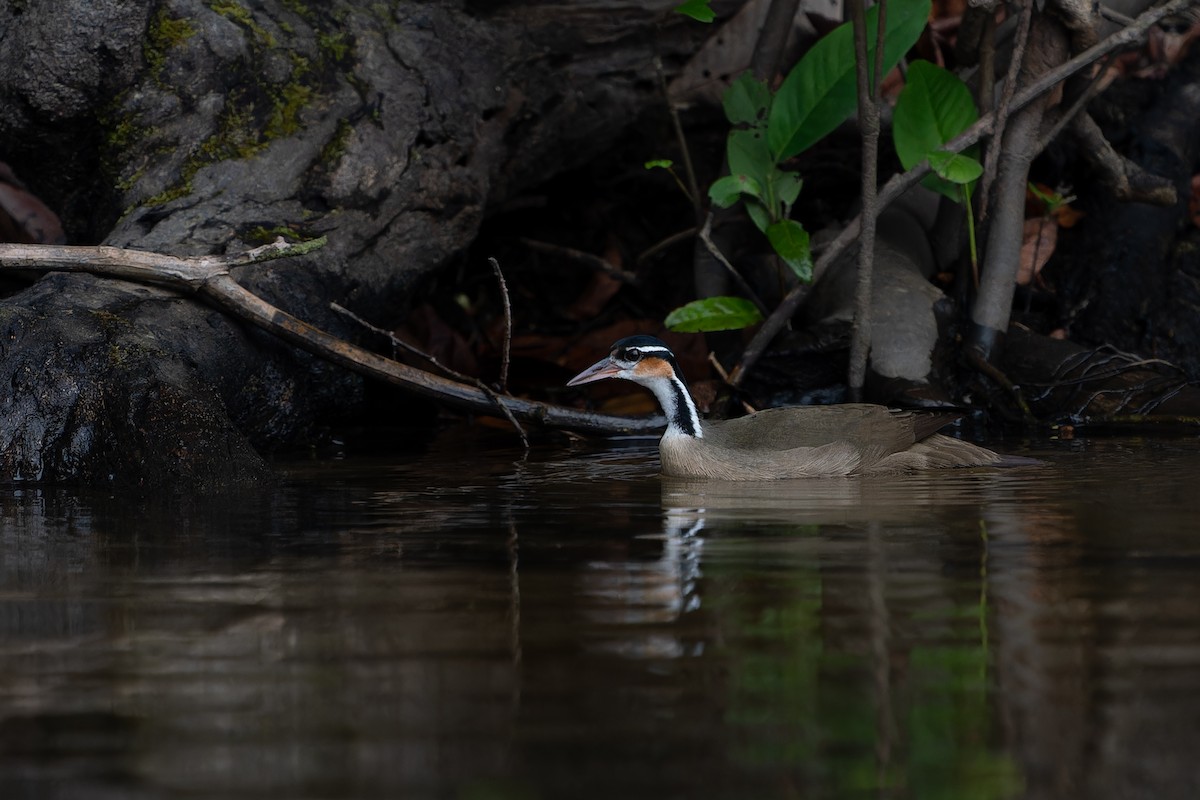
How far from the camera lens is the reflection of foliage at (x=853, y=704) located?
6.97ft

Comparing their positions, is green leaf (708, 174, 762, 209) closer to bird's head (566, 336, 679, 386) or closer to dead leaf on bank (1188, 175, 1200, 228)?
bird's head (566, 336, 679, 386)

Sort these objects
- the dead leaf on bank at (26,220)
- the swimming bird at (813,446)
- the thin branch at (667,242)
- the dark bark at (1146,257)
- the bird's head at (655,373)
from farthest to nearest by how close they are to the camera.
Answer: the dark bark at (1146,257) → the thin branch at (667,242) → the dead leaf on bank at (26,220) → the bird's head at (655,373) → the swimming bird at (813,446)

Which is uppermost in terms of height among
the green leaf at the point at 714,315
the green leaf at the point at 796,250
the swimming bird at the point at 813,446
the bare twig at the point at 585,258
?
the bare twig at the point at 585,258

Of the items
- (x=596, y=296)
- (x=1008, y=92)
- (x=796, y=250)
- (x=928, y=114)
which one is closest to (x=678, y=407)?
(x=796, y=250)

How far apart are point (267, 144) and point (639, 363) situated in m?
2.05

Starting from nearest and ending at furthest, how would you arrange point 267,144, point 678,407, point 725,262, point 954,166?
point 678,407, point 954,166, point 267,144, point 725,262

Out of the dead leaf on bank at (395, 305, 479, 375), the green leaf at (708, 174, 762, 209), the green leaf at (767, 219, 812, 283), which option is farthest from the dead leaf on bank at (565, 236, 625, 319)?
the green leaf at (767, 219, 812, 283)

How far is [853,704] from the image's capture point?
2.45 metres

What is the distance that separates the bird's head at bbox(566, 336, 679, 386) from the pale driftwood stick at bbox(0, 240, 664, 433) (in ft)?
1.62

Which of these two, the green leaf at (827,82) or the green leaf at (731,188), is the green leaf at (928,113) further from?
the green leaf at (731,188)

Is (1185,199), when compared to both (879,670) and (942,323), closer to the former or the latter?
(942,323)

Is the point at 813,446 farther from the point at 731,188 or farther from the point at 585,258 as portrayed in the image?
the point at 585,258

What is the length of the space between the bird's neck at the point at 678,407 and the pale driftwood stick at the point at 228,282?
0.75 meters

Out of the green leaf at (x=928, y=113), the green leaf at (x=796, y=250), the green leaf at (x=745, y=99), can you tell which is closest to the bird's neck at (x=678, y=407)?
the green leaf at (x=796, y=250)
